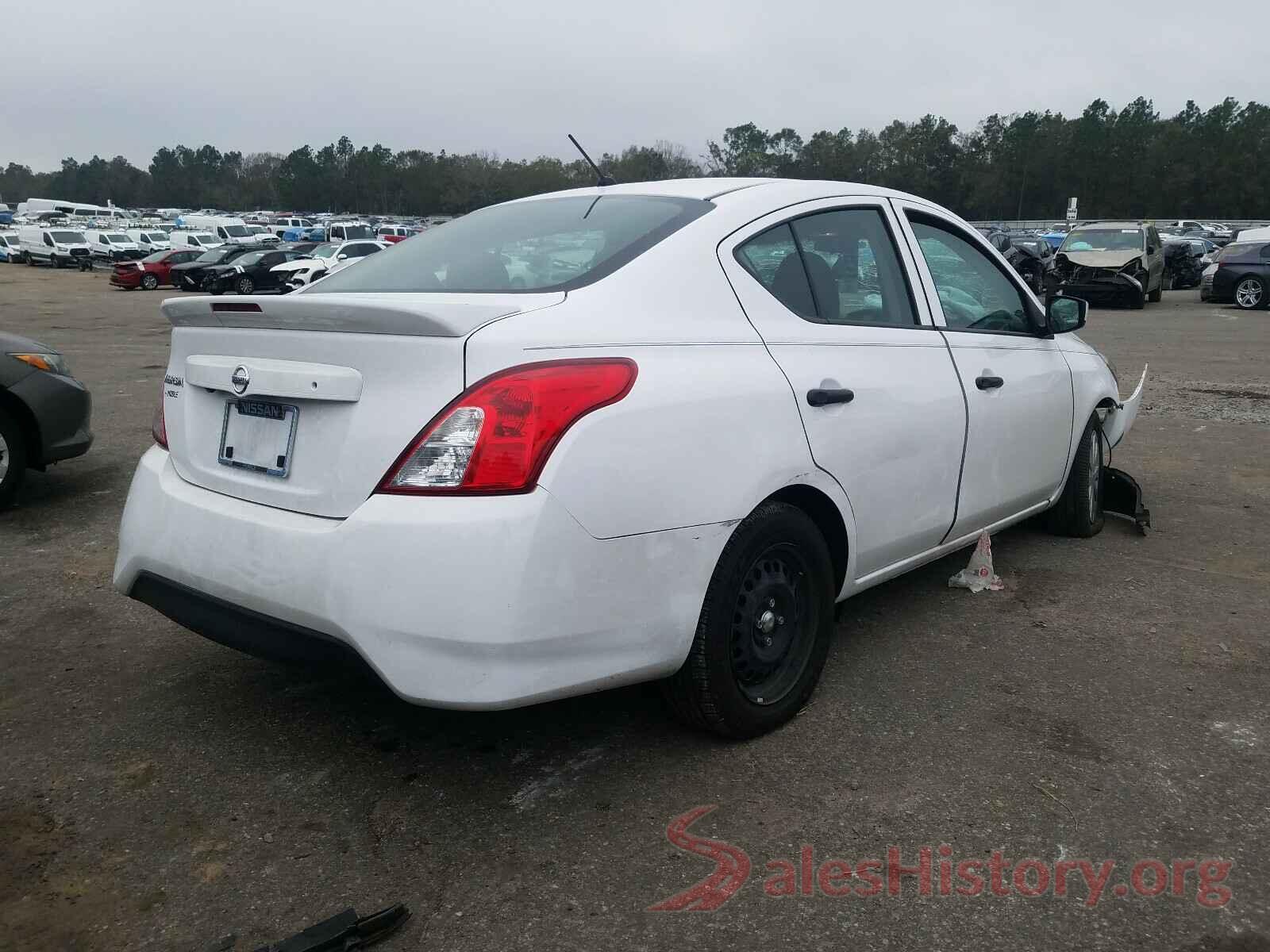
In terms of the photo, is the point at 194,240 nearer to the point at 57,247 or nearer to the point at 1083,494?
the point at 57,247

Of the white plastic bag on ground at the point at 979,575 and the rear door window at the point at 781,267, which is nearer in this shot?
the rear door window at the point at 781,267

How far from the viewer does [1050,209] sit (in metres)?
94.8

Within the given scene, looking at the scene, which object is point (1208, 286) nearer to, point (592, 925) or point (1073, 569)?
point (1073, 569)

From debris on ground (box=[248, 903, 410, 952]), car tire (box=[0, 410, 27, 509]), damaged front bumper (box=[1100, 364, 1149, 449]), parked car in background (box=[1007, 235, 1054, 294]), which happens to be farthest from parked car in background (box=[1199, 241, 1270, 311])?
debris on ground (box=[248, 903, 410, 952])

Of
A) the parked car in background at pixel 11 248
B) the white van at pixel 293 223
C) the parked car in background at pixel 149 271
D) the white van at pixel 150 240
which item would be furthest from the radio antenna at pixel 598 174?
the white van at pixel 293 223

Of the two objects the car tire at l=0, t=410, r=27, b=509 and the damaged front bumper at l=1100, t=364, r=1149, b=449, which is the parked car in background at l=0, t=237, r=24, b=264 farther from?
the damaged front bumper at l=1100, t=364, r=1149, b=449

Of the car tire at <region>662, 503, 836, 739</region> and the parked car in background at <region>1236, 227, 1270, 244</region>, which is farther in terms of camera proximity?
the parked car in background at <region>1236, 227, 1270, 244</region>

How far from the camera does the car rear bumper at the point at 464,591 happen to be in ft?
7.72

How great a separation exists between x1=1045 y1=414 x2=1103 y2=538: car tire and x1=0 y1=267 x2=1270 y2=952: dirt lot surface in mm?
610

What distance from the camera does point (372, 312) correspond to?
2.50 metres

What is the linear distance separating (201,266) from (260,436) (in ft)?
106

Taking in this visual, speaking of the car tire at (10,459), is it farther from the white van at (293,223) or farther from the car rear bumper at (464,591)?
the white van at (293,223)

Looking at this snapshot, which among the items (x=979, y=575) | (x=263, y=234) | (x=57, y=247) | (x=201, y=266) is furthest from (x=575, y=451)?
(x=263, y=234)

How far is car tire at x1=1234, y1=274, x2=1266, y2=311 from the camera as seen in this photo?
2183 centimetres
